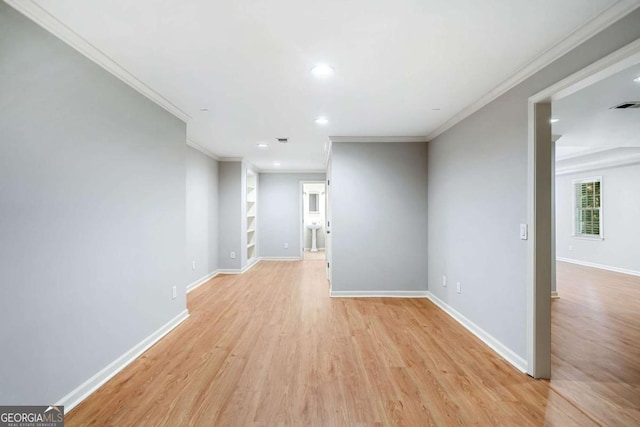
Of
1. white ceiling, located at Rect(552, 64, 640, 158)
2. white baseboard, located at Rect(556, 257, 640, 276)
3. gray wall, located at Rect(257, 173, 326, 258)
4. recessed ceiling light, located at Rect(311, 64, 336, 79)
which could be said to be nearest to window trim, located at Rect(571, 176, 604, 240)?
white baseboard, located at Rect(556, 257, 640, 276)

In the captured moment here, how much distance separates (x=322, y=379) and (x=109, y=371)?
5.36 ft

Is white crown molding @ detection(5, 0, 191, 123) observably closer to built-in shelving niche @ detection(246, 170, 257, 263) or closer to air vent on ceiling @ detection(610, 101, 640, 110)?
built-in shelving niche @ detection(246, 170, 257, 263)

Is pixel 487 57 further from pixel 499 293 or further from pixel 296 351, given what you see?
pixel 296 351

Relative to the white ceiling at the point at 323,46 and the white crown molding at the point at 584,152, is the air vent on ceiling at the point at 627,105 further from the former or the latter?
the white crown molding at the point at 584,152

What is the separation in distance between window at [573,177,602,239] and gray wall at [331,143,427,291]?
551cm

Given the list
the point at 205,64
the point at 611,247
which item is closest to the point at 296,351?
the point at 205,64

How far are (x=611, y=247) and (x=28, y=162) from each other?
955cm

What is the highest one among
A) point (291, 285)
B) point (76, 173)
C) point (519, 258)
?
point (76, 173)

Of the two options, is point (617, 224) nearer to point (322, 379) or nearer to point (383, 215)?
point (383, 215)

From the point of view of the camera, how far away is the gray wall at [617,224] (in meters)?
5.86

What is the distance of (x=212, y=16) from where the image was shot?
1.62m

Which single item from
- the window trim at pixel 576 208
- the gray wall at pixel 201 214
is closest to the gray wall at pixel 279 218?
the gray wall at pixel 201 214

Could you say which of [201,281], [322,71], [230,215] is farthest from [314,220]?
[322,71]

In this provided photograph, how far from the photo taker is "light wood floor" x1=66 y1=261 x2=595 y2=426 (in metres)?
1.76
